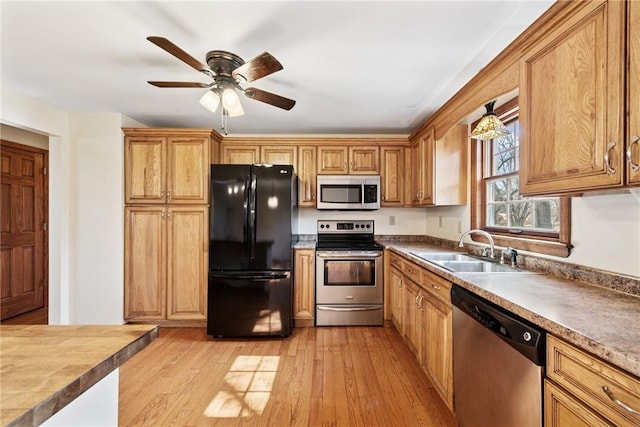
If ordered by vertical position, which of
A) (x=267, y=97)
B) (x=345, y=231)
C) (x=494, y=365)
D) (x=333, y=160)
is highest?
(x=267, y=97)

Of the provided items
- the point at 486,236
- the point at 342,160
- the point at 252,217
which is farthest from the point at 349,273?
the point at 486,236

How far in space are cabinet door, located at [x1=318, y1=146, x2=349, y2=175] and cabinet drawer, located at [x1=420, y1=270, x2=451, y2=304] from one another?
1.75 metres

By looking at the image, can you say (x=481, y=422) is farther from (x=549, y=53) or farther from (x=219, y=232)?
(x=219, y=232)

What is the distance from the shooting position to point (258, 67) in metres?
1.64

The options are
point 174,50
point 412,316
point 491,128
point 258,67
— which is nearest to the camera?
point 174,50

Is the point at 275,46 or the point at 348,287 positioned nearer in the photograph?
the point at 275,46

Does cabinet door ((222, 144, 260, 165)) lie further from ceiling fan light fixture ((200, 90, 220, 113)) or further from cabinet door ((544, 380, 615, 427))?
cabinet door ((544, 380, 615, 427))

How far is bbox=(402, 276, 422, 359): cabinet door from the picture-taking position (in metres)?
2.28

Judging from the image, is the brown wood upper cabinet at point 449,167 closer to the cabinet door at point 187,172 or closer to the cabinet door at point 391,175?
the cabinet door at point 391,175

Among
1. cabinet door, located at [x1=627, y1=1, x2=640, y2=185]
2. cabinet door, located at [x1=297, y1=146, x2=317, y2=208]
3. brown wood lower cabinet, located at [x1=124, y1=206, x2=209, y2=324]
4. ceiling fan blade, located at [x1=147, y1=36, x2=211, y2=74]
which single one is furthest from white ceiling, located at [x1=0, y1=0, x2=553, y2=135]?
brown wood lower cabinet, located at [x1=124, y1=206, x2=209, y2=324]

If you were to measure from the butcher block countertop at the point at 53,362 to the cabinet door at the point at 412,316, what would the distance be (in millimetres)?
1885

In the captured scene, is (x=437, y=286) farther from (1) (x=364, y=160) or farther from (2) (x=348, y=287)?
(1) (x=364, y=160)

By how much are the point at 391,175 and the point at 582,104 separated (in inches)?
94.6

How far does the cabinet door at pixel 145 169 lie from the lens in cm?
312
